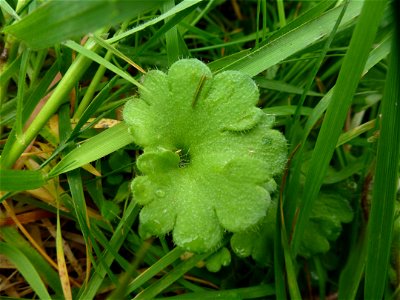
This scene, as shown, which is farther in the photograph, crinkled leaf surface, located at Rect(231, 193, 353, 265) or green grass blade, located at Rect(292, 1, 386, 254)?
crinkled leaf surface, located at Rect(231, 193, 353, 265)

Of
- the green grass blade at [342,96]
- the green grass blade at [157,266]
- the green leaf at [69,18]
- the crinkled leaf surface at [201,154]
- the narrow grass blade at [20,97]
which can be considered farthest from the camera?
the green grass blade at [157,266]

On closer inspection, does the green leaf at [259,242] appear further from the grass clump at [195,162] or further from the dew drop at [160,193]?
the dew drop at [160,193]

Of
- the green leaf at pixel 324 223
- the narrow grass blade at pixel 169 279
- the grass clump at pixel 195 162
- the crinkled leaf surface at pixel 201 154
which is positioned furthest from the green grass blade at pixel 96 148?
the green leaf at pixel 324 223

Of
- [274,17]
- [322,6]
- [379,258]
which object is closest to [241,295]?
[379,258]

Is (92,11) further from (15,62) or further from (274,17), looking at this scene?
(274,17)

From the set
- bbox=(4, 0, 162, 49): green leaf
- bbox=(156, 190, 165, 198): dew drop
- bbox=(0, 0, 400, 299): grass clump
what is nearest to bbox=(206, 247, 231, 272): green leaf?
bbox=(0, 0, 400, 299): grass clump

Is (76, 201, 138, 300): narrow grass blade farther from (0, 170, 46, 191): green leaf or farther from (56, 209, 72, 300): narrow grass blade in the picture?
(0, 170, 46, 191): green leaf

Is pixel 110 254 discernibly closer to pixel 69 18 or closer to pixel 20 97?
A: pixel 20 97

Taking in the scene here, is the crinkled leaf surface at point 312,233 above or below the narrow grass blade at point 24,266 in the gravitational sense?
below
